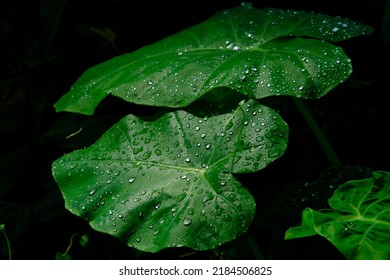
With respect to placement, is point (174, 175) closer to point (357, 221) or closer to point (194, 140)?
point (194, 140)

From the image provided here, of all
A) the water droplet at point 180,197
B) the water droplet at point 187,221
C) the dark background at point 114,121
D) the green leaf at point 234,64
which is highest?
the green leaf at point 234,64

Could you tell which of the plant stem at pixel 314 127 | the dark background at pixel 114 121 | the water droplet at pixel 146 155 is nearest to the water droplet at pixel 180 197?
the water droplet at pixel 146 155

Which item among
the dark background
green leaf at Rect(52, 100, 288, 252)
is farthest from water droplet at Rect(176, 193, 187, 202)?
the dark background

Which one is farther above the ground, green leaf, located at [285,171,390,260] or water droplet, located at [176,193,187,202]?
green leaf, located at [285,171,390,260]

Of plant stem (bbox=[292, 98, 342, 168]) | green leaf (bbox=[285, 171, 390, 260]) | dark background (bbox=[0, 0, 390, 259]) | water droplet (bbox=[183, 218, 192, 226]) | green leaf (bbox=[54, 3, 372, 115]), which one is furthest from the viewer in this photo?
dark background (bbox=[0, 0, 390, 259])

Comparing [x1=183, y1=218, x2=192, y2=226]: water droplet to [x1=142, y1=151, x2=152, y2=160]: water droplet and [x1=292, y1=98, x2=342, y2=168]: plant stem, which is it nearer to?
[x1=142, y1=151, x2=152, y2=160]: water droplet

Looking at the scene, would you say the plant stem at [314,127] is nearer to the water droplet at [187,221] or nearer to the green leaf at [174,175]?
the green leaf at [174,175]

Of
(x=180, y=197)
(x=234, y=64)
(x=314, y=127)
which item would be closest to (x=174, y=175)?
(x=180, y=197)
